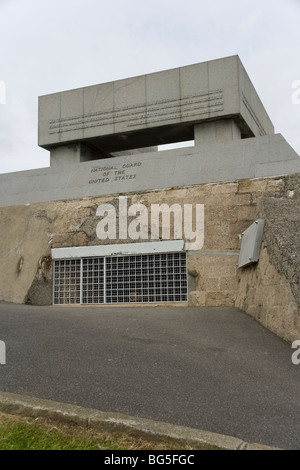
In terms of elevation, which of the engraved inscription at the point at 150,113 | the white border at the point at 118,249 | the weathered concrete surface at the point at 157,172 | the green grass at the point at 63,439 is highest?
the engraved inscription at the point at 150,113

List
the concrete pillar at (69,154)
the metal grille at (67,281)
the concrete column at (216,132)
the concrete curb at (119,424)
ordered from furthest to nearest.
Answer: the concrete pillar at (69,154)
the concrete column at (216,132)
the metal grille at (67,281)
the concrete curb at (119,424)

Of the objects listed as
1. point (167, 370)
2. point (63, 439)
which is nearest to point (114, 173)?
point (167, 370)

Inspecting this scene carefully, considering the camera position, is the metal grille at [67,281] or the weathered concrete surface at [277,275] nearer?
the weathered concrete surface at [277,275]

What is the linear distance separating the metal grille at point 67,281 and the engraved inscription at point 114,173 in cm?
267

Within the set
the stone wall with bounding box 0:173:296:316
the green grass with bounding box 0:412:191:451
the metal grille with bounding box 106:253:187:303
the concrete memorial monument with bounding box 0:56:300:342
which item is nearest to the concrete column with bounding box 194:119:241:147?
the concrete memorial monument with bounding box 0:56:300:342

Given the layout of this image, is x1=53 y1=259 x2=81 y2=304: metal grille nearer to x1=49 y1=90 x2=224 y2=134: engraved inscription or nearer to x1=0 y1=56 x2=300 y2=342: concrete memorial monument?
x1=0 y1=56 x2=300 y2=342: concrete memorial monument

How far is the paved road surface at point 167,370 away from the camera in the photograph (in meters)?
3.92

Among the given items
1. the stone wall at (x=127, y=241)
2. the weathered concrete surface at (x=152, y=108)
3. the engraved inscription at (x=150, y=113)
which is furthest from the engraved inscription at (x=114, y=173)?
the engraved inscription at (x=150, y=113)

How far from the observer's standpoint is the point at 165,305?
10797 millimetres

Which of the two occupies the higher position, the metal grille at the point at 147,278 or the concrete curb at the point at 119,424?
the metal grille at the point at 147,278

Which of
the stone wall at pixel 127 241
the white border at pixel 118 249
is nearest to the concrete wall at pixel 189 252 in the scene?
the stone wall at pixel 127 241

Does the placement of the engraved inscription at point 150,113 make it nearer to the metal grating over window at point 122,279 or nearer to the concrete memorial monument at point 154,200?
the concrete memorial monument at point 154,200

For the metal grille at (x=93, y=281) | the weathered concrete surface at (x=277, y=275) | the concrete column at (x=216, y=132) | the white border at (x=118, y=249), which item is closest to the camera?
the weathered concrete surface at (x=277, y=275)

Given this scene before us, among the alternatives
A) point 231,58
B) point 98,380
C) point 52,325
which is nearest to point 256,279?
point 52,325
